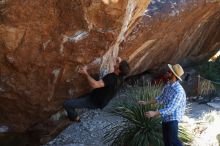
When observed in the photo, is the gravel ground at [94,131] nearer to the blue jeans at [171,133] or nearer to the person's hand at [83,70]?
the person's hand at [83,70]

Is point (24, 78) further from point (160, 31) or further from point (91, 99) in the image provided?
point (160, 31)

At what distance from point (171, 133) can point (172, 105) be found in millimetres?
560

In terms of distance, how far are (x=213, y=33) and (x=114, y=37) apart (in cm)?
1071

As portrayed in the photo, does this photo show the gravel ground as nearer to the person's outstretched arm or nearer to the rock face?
the rock face

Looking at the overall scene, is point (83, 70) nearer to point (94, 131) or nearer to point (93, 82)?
point (93, 82)

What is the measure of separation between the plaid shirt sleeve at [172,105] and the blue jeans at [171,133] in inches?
10.7

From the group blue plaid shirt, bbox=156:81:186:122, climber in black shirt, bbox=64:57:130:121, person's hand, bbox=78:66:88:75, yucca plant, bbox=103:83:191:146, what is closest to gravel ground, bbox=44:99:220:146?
yucca plant, bbox=103:83:191:146

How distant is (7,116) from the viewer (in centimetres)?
955

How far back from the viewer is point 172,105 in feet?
24.2

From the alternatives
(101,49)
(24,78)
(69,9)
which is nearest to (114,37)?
(101,49)

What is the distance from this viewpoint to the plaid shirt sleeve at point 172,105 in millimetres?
7375

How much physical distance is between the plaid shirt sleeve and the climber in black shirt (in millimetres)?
1309

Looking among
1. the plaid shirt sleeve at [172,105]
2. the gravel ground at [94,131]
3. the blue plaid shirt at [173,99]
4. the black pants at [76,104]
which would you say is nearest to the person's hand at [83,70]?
the black pants at [76,104]

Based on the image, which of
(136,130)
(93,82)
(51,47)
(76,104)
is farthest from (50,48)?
(136,130)
